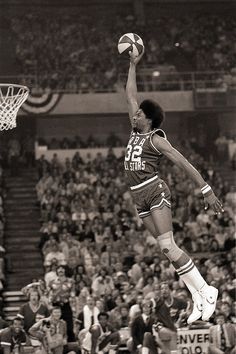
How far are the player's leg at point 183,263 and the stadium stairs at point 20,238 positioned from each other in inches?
405

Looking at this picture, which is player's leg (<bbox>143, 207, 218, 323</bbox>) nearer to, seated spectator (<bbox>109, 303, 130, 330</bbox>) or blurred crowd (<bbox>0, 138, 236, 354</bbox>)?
blurred crowd (<bbox>0, 138, 236, 354</bbox>)

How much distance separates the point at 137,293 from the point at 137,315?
7.15 ft

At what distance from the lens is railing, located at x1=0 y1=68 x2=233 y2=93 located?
25.6 m

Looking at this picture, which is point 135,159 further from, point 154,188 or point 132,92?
point 132,92

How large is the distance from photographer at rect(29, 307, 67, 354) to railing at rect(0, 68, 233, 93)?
13319 millimetres

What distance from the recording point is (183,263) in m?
7.88

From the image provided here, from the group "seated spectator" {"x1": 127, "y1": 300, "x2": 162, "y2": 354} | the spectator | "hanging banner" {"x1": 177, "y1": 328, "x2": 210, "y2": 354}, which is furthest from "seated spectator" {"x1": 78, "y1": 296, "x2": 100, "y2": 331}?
the spectator

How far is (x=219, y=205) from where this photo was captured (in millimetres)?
7332

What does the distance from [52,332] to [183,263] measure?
5.34 metres

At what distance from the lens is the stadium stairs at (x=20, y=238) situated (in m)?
18.8

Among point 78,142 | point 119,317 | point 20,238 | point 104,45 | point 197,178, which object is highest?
point 104,45

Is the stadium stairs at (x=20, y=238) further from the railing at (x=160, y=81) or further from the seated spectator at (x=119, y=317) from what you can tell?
the seated spectator at (x=119, y=317)

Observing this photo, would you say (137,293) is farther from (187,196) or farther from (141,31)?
(141,31)

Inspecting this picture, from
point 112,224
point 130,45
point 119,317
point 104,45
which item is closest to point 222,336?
point 119,317
